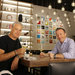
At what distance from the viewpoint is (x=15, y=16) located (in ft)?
23.8

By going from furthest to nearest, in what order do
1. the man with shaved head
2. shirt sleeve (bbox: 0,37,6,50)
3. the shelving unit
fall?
→ the shelving unit, shirt sleeve (bbox: 0,37,6,50), the man with shaved head

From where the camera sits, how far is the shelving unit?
6.72 m

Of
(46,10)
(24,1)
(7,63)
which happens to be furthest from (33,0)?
(7,63)

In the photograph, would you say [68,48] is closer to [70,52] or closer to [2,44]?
[70,52]

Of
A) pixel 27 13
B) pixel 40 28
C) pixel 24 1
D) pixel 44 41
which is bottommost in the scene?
pixel 44 41

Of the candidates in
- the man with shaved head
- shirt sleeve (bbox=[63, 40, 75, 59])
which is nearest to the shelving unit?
the man with shaved head

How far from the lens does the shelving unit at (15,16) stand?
6.72 meters

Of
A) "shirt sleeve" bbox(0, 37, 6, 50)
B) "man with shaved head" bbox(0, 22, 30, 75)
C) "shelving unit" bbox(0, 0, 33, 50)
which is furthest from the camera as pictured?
"shelving unit" bbox(0, 0, 33, 50)

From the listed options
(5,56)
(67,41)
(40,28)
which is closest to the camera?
(5,56)

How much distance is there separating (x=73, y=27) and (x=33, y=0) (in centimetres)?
378

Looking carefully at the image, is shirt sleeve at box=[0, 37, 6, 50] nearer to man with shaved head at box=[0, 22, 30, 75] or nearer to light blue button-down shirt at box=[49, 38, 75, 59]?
man with shaved head at box=[0, 22, 30, 75]

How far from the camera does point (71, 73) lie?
1.45 m

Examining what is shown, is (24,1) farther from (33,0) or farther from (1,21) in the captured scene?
(1,21)

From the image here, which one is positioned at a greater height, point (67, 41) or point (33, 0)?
point (33, 0)
